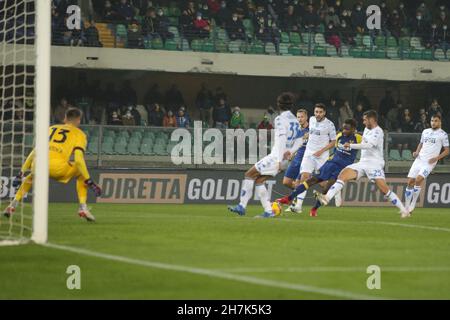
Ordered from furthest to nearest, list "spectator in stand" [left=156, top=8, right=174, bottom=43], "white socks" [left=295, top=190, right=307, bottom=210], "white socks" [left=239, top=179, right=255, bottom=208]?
"spectator in stand" [left=156, top=8, right=174, bottom=43] < "white socks" [left=295, top=190, right=307, bottom=210] < "white socks" [left=239, top=179, right=255, bottom=208]

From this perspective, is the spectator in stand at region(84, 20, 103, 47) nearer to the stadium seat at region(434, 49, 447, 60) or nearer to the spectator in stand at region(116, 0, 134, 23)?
the spectator in stand at region(116, 0, 134, 23)

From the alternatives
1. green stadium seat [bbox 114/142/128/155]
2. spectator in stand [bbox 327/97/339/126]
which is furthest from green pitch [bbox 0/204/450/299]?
spectator in stand [bbox 327/97/339/126]

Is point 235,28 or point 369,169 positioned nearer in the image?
point 369,169

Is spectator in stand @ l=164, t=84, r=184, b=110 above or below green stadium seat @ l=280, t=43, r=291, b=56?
below

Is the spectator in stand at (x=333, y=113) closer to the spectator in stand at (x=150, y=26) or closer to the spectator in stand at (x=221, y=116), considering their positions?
the spectator in stand at (x=221, y=116)

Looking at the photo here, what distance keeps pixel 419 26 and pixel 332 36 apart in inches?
152

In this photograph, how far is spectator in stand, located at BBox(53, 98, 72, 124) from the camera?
1294 inches

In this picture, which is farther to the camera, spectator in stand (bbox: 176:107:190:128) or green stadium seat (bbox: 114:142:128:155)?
spectator in stand (bbox: 176:107:190:128)

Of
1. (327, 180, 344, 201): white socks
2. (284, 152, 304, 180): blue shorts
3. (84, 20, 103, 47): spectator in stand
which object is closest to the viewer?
(327, 180, 344, 201): white socks

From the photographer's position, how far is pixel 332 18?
39.6 meters

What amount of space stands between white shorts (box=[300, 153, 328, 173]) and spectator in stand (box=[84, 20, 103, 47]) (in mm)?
14645

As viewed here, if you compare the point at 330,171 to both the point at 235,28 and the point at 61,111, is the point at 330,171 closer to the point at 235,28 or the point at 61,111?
the point at 61,111

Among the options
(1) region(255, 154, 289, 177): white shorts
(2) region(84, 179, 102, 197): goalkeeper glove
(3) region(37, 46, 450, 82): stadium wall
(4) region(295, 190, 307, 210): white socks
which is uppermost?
(3) region(37, 46, 450, 82): stadium wall

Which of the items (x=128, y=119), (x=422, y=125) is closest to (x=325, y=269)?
(x=128, y=119)
